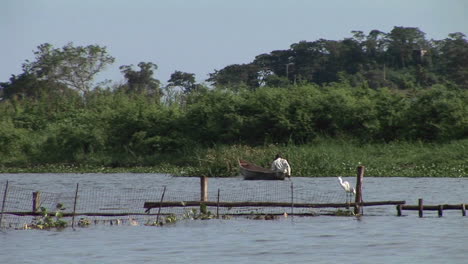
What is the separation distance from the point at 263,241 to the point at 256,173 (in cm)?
1949

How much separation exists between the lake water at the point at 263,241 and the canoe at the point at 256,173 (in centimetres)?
1155

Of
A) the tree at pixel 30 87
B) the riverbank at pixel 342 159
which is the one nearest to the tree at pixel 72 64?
the tree at pixel 30 87

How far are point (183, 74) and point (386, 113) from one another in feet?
167

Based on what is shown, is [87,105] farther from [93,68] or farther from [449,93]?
[449,93]

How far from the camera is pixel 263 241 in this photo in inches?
957

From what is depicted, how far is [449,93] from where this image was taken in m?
53.1

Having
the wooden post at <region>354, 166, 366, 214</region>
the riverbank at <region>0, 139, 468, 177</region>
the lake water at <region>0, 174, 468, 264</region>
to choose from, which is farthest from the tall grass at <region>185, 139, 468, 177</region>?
the wooden post at <region>354, 166, 366, 214</region>

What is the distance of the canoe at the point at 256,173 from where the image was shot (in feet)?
139

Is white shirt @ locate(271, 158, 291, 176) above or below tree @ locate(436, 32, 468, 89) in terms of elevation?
below

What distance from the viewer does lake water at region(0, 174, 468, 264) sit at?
2186 centimetres

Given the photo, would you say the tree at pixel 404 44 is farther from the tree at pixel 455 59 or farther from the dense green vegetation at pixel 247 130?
the dense green vegetation at pixel 247 130

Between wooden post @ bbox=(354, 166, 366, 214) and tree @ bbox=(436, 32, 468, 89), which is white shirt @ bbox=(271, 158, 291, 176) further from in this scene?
tree @ bbox=(436, 32, 468, 89)

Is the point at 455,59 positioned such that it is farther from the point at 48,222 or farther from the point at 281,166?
the point at 48,222

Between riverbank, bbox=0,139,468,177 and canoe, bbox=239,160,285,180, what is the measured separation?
2.03 m
